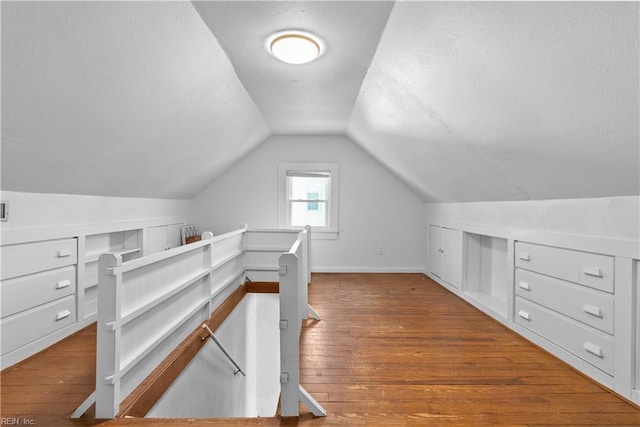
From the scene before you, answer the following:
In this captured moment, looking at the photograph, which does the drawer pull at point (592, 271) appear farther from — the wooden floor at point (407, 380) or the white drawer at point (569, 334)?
the wooden floor at point (407, 380)

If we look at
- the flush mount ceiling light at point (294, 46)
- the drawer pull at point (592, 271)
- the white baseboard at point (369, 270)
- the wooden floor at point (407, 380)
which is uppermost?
the flush mount ceiling light at point (294, 46)

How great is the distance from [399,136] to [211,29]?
2.01m

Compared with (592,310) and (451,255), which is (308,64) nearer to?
(592,310)

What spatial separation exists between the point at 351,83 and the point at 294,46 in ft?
2.88

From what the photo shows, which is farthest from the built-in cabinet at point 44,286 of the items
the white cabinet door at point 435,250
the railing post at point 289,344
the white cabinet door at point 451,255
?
the white cabinet door at point 435,250

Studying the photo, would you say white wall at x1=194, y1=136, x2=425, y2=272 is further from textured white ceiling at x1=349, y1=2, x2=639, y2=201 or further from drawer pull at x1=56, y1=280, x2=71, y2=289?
drawer pull at x1=56, y1=280, x2=71, y2=289

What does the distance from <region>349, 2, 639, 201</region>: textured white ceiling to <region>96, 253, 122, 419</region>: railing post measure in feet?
6.57

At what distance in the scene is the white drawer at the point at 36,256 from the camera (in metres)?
2.00

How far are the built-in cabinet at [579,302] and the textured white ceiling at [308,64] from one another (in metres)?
1.93

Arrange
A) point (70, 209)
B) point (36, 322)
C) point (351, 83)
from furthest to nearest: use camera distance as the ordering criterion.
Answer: point (351, 83) → point (70, 209) → point (36, 322)

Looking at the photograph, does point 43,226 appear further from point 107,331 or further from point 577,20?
point 577,20

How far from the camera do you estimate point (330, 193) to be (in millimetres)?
4934

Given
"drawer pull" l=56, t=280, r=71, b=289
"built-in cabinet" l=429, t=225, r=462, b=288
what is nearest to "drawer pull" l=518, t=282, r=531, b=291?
"built-in cabinet" l=429, t=225, r=462, b=288

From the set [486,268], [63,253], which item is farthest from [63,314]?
[486,268]
